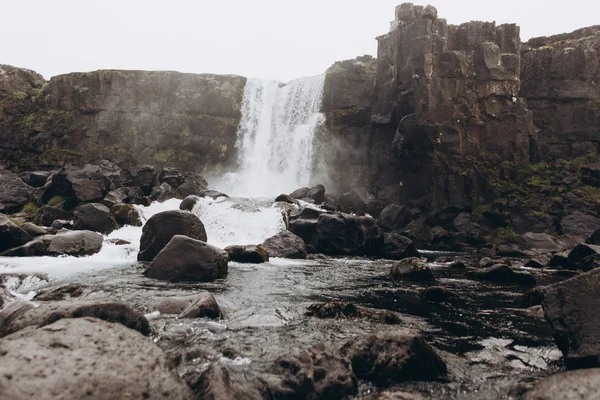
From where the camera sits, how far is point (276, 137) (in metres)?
48.3

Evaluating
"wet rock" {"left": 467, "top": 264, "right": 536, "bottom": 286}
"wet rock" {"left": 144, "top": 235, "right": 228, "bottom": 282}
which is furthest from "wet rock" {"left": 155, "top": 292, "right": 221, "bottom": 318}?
"wet rock" {"left": 467, "top": 264, "right": 536, "bottom": 286}

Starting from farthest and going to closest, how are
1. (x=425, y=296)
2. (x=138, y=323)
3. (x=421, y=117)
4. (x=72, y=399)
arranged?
1. (x=421, y=117)
2. (x=425, y=296)
3. (x=138, y=323)
4. (x=72, y=399)

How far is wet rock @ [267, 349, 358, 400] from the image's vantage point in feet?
17.4

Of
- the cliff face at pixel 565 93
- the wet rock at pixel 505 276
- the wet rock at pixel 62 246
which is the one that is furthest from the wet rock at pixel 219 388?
the cliff face at pixel 565 93

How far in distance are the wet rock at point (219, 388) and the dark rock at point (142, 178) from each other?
3212cm

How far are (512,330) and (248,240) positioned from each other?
1859 cm

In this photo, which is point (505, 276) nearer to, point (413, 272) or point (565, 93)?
point (413, 272)

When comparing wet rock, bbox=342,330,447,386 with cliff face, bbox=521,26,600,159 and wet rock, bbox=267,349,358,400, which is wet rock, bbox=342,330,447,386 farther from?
cliff face, bbox=521,26,600,159

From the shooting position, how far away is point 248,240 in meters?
25.8

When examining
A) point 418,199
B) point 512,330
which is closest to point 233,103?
point 418,199

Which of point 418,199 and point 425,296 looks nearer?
point 425,296

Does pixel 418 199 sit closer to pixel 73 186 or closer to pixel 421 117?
pixel 421 117

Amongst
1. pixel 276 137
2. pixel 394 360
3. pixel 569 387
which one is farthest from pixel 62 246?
pixel 276 137

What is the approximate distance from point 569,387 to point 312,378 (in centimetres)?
303
